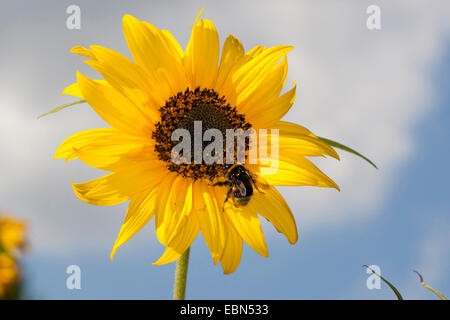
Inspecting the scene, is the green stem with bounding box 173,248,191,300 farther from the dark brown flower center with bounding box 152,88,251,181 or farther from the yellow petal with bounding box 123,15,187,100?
the yellow petal with bounding box 123,15,187,100

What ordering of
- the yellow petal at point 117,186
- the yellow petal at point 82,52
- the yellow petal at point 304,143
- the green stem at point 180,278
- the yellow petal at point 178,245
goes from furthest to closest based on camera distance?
the yellow petal at point 304,143
the yellow petal at point 82,52
the yellow petal at point 117,186
the yellow petal at point 178,245
the green stem at point 180,278

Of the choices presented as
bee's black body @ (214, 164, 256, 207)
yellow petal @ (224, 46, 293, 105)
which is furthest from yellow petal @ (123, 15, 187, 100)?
bee's black body @ (214, 164, 256, 207)

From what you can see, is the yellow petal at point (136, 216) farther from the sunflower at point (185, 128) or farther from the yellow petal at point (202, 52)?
the yellow petal at point (202, 52)

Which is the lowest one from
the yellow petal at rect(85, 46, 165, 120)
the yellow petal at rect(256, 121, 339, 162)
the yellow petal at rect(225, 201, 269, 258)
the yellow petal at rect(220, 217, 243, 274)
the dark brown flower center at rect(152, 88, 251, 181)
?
the yellow petal at rect(220, 217, 243, 274)

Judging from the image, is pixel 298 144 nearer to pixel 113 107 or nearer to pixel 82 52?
pixel 113 107

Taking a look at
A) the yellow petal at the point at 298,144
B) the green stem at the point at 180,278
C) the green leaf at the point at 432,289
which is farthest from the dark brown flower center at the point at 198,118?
the green leaf at the point at 432,289

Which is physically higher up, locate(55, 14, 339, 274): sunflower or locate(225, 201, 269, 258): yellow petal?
locate(55, 14, 339, 274): sunflower
